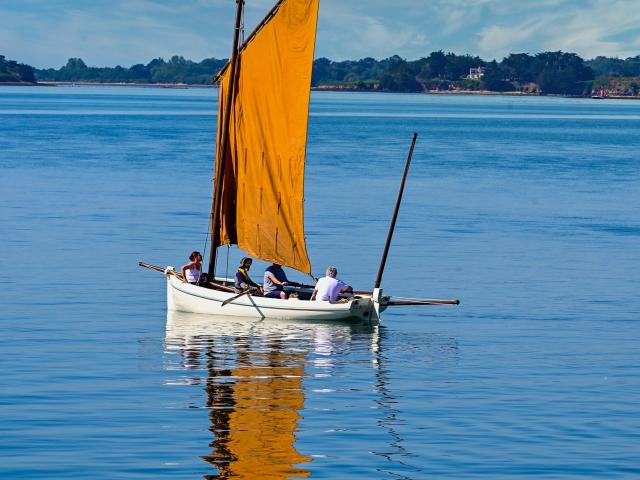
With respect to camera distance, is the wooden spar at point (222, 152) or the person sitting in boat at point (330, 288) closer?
the person sitting in boat at point (330, 288)

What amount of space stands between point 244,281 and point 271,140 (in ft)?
14.1

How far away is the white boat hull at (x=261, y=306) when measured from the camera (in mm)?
36438

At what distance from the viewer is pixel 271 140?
1523 inches

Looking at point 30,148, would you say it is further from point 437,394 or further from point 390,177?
point 437,394

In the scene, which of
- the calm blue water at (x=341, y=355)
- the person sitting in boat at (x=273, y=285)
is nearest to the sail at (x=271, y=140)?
the person sitting in boat at (x=273, y=285)

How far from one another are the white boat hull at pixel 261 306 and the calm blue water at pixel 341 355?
0.45 m

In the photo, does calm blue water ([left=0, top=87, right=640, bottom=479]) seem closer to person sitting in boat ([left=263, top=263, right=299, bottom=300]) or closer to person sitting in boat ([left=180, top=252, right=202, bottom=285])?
person sitting in boat ([left=263, top=263, right=299, bottom=300])

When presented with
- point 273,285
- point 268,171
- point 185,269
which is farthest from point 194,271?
point 268,171

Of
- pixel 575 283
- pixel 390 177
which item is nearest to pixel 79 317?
pixel 575 283

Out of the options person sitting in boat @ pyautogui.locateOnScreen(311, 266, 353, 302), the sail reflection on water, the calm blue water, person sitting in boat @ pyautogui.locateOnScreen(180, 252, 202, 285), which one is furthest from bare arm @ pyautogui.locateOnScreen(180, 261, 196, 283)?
person sitting in boat @ pyautogui.locateOnScreen(311, 266, 353, 302)

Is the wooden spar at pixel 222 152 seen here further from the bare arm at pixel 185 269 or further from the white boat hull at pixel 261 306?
the white boat hull at pixel 261 306

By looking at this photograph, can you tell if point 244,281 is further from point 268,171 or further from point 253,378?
point 253,378

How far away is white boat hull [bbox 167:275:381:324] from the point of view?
36.4 meters

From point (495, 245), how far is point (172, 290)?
2151 cm
